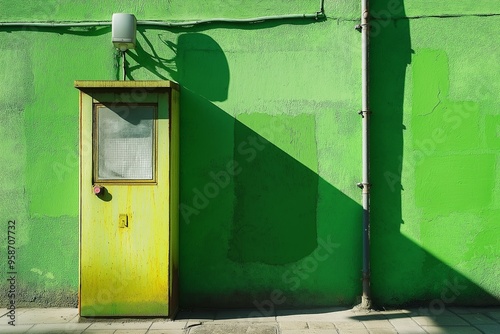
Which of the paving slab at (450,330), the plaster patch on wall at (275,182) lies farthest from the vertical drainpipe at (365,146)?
the paving slab at (450,330)

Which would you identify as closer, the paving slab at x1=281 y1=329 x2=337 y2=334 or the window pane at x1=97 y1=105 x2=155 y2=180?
the paving slab at x1=281 y1=329 x2=337 y2=334

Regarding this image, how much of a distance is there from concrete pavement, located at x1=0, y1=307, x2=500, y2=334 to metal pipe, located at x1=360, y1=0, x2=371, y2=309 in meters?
0.35

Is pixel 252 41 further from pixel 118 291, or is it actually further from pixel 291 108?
pixel 118 291

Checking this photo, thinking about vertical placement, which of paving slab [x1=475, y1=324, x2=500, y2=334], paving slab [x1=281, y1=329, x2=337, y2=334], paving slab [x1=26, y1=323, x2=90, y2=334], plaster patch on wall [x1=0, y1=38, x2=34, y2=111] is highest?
plaster patch on wall [x1=0, y1=38, x2=34, y2=111]

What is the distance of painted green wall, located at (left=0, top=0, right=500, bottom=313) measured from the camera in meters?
5.78

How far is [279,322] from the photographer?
5.27m

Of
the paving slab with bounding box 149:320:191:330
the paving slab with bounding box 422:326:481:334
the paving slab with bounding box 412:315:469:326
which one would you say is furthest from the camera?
the paving slab with bounding box 412:315:469:326

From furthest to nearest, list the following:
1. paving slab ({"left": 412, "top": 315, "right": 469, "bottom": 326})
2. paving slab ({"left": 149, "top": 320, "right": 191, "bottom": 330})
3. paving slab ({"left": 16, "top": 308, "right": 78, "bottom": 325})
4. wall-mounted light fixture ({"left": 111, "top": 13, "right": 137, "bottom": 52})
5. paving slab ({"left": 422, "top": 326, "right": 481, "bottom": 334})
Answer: wall-mounted light fixture ({"left": 111, "top": 13, "right": 137, "bottom": 52}) → paving slab ({"left": 16, "top": 308, "right": 78, "bottom": 325}) → paving slab ({"left": 412, "top": 315, "right": 469, "bottom": 326}) → paving slab ({"left": 149, "top": 320, "right": 191, "bottom": 330}) → paving slab ({"left": 422, "top": 326, "right": 481, "bottom": 334})

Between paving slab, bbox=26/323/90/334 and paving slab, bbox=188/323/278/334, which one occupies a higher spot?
paving slab, bbox=188/323/278/334

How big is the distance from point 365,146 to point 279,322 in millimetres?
2195

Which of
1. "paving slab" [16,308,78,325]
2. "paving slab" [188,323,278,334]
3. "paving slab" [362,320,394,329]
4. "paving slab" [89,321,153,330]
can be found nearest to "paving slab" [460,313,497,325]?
"paving slab" [362,320,394,329]

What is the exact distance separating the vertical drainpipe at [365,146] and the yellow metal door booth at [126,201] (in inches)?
86.8

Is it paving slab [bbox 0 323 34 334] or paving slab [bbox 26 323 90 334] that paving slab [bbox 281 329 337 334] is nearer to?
paving slab [bbox 26 323 90 334]

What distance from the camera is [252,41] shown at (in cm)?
586
